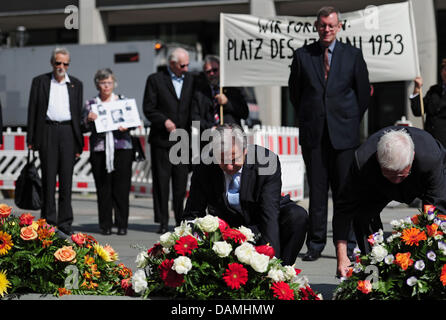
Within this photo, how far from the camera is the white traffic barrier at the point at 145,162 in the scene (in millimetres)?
12898

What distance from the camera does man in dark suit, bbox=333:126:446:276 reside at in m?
4.58

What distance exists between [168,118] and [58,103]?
1.21 meters

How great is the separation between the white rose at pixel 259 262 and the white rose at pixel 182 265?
305 mm

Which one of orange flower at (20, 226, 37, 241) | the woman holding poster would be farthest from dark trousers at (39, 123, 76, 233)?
orange flower at (20, 226, 37, 241)

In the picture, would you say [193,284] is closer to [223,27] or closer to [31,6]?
[223,27]

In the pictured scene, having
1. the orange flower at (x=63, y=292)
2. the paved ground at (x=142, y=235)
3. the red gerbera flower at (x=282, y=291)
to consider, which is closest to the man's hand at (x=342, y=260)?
the paved ground at (x=142, y=235)

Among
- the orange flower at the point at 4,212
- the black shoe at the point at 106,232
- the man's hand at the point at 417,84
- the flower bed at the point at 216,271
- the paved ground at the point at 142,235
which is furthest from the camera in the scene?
the black shoe at the point at 106,232

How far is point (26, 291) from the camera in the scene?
4.60 m

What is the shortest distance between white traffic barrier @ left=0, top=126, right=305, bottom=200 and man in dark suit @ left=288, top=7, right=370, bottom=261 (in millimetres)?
5024

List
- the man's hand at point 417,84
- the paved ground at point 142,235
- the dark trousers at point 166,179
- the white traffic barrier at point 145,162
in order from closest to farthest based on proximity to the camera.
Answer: the paved ground at point 142,235, the man's hand at point 417,84, the dark trousers at point 166,179, the white traffic barrier at point 145,162

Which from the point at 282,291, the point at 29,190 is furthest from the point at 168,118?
the point at 282,291

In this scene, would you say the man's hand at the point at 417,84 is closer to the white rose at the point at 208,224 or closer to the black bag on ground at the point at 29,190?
the black bag on ground at the point at 29,190
